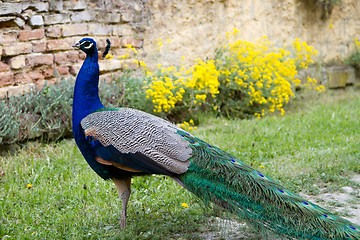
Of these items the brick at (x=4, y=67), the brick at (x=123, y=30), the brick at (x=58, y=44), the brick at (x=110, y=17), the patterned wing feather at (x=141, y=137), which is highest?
the brick at (x=110, y=17)

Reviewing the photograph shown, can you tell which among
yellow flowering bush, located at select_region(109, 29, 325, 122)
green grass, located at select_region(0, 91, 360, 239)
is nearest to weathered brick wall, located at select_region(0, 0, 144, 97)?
yellow flowering bush, located at select_region(109, 29, 325, 122)

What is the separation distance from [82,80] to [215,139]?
2.42m

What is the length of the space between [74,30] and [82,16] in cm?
25

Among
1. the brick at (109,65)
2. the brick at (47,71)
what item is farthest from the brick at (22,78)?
the brick at (109,65)

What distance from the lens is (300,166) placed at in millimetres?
4465

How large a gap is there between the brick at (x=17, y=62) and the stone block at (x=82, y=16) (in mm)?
925

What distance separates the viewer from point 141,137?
2.96 meters

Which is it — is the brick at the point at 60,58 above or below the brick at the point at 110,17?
below

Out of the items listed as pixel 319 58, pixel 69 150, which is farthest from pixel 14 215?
pixel 319 58

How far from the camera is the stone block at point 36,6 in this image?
17.2 feet

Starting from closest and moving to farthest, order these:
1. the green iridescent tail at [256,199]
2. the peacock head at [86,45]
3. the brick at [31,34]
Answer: the green iridescent tail at [256,199]
the peacock head at [86,45]
the brick at [31,34]

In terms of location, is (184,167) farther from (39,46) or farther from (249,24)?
(249,24)

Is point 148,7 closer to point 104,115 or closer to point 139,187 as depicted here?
point 139,187

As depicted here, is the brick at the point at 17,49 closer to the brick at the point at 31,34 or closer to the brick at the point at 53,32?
the brick at the point at 31,34
